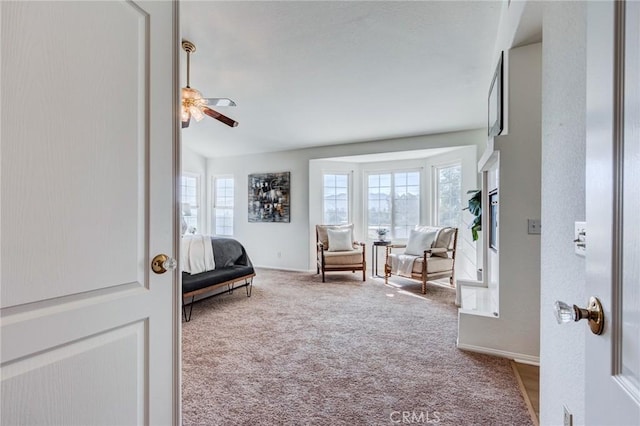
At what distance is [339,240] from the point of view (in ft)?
16.8

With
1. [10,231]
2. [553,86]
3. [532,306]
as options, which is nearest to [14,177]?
[10,231]

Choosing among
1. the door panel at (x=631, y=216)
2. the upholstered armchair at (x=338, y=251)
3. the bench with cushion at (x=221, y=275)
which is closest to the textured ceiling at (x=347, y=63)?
the upholstered armchair at (x=338, y=251)

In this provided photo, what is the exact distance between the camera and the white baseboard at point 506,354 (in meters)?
2.23

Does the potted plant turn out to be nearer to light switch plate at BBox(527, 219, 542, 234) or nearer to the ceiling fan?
light switch plate at BBox(527, 219, 542, 234)

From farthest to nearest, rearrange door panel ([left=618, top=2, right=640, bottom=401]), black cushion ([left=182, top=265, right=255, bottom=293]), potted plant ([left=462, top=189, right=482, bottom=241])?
potted plant ([left=462, top=189, right=482, bottom=241]) < black cushion ([left=182, top=265, right=255, bottom=293]) < door panel ([left=618, top=2, right=640, bottom=401])

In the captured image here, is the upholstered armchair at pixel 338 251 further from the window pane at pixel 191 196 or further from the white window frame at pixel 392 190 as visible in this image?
the window pane at pixel 191 196

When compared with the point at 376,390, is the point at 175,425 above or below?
above

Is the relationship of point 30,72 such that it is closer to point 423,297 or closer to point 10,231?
point 10,231

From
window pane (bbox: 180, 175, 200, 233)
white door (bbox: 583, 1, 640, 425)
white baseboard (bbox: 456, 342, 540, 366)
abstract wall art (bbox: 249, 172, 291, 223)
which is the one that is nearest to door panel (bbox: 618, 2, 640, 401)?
white door (bbox: 583, 1, 640, 425)

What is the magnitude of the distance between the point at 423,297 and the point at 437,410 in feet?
7.64

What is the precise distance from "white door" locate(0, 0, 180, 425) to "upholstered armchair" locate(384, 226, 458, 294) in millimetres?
3601

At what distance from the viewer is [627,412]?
0.49m

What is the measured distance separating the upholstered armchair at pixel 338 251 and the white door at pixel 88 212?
3802 mm

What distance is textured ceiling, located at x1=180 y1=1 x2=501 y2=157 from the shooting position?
252 centimetres
